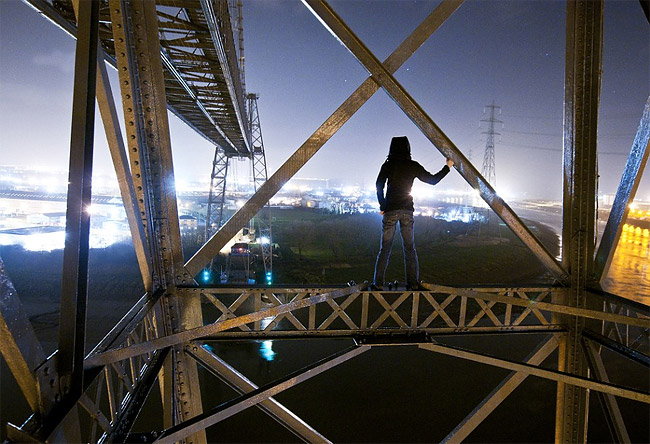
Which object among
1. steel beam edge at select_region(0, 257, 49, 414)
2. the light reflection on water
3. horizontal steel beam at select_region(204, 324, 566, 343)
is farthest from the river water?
steel beam edge at select_region(0, 257, 49, 414)

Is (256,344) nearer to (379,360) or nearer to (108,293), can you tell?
(379,360)

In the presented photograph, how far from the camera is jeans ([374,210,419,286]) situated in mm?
4613

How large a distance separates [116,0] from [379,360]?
523 inches

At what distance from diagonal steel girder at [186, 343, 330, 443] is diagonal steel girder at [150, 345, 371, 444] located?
714mm

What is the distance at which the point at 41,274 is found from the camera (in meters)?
25.8

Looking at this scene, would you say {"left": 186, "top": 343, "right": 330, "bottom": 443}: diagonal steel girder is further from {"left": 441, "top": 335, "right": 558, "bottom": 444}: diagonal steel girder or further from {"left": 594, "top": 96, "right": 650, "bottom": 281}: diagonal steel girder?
{"left": 594, "top": 96, "right": 650, "bottom": 281}: diagonal steel girder

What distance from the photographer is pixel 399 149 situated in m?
4.72

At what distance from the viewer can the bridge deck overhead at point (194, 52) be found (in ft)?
17.1

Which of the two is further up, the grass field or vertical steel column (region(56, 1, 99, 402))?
vertical steel column (region(56, 1, 99, 402))

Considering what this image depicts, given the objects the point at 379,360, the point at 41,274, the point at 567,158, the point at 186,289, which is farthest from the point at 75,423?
the point at 41,274

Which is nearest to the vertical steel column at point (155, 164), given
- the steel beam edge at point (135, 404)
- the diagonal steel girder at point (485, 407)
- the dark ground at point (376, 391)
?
the steel beam edge at point (135, 404)

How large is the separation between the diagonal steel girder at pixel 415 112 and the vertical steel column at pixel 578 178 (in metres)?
0.57

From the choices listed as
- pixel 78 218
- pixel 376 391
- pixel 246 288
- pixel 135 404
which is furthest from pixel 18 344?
pixel 376 391

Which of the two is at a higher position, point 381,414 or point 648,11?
point 648,11
